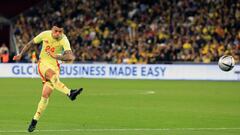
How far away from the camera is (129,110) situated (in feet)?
68.4

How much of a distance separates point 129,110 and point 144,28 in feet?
77.5

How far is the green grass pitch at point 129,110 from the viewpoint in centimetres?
1574

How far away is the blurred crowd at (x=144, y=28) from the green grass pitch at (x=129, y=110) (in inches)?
297

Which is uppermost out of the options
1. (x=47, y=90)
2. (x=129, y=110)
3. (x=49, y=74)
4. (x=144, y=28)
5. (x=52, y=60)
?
(x=52, y=60)

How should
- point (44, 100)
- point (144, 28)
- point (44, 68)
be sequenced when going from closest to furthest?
point (44, 100), point (44, 68), point (144, 28)

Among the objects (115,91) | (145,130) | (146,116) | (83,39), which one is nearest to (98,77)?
(83,39)

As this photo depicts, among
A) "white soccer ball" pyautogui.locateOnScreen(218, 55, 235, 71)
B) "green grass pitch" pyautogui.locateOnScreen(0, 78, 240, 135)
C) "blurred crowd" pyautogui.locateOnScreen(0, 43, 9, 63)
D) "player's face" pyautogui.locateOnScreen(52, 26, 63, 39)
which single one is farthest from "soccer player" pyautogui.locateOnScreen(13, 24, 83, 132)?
"blurred crowd" pyautogui.locateOnScreen(0, 43, 9, 63)

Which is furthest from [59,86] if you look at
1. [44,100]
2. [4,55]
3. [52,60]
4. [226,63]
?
[4,55]

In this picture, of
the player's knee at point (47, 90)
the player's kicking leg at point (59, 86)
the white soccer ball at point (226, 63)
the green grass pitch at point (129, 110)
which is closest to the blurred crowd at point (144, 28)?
the green grass pitch at point (129, 110)

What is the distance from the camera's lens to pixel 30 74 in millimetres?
40812

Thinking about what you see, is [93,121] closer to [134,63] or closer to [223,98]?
[223,98]

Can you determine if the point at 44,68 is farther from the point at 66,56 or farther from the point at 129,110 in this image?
the point at 129,110

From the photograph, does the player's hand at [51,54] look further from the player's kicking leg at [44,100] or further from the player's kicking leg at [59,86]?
the player's kicking leg at [44,100]

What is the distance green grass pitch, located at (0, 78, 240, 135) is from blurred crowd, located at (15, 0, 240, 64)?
7.55 m
